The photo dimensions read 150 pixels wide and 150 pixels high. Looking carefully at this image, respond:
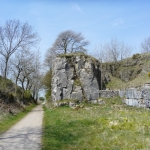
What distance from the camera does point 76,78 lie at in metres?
33.0

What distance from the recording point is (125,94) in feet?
86.6

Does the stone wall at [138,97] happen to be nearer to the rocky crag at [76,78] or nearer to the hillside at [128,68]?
the rocky crag at [76,78]

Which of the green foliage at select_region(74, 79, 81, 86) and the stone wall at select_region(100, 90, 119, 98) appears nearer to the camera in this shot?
the stone wall at select_region(100, 90, 119, 98)

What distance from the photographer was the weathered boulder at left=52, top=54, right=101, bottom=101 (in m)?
31.6

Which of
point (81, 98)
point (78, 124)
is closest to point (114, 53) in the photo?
point (81, 98)

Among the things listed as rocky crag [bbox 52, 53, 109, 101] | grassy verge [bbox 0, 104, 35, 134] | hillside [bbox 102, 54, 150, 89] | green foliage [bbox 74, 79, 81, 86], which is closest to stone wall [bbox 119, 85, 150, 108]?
rocky crag [bbox 52, 53, 109, 101]

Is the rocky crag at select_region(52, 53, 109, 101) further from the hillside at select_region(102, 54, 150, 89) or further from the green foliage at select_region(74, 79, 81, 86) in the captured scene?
the hillside at select_region(102, 54, 150, 89)

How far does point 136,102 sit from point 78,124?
11597 mm

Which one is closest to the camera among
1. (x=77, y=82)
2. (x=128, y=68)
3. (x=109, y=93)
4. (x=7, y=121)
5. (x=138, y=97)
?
(x=7, y=121)

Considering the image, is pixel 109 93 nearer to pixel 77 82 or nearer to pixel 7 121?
pixel 77 82

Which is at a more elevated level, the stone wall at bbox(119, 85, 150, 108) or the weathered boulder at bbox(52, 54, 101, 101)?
the weathered boulder at bbox(52, 54, 101, 101)

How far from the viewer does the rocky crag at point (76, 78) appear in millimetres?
31578

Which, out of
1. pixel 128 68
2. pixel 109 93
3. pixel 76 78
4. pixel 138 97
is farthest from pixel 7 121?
pixel 128 68

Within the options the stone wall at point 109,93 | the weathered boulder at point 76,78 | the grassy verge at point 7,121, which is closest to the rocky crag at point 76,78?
the weathered boulder at point 76,78
